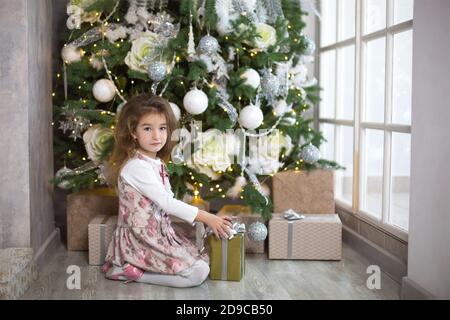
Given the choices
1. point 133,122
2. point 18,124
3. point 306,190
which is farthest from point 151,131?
point 306,190

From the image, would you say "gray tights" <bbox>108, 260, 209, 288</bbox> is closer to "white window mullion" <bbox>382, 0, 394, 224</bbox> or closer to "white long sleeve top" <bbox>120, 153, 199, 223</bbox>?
"white long sleeve top" <bbox>120, 153, 199, 223</bbox>

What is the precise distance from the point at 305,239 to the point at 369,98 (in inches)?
37.4

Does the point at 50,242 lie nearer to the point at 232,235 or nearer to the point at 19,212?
the point at 19,212

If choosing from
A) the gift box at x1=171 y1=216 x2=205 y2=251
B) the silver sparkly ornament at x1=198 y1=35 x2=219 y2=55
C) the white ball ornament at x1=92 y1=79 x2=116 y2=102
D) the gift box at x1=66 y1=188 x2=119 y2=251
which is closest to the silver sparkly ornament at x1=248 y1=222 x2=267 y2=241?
the gift box at x1=171 y1=216 x2=205 y2=251

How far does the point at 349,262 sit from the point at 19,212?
1.73 m

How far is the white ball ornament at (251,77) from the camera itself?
3.55m

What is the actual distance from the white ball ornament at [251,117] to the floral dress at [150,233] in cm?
60

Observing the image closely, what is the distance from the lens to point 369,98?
3.86m

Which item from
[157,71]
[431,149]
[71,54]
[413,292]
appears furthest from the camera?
[71,54]

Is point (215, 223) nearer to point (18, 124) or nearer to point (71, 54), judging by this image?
point (18, 124)

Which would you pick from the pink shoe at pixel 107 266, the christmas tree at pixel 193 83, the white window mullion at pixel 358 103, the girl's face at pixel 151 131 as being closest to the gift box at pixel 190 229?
the christmas tree at pixel 193 83

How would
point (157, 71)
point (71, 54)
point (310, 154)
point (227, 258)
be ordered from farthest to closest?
1. point (310, 154)
2. point (71, 54)
3. point (157, 71)
4. point (227, 258)

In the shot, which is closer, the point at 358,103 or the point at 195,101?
the point at 195,101

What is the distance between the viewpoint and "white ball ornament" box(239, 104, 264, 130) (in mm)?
3545
